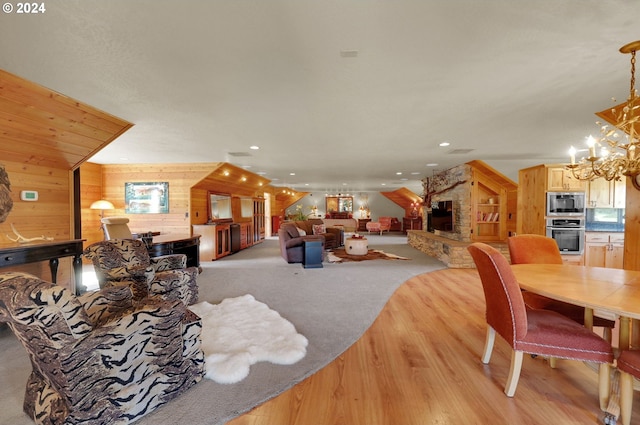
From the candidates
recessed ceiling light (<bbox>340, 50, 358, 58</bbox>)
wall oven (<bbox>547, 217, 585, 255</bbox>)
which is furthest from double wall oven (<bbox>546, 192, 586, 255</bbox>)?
recessed ceiling light (<bbox>340, 50, 358, 58</bbox>)

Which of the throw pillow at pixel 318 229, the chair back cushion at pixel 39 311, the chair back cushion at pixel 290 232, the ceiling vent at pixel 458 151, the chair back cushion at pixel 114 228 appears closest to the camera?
the chair back cushion at pixel 39 311

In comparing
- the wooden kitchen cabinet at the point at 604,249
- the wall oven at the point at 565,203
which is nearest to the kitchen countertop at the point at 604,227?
the wooden kitchen cabinet at the point at 604,249

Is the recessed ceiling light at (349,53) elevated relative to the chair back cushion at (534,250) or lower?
elevated

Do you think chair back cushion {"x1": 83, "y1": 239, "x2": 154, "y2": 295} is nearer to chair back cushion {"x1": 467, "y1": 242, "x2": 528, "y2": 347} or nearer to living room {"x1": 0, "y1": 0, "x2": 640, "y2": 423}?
living room {"x1": 0, "y1": 0, "x2": 640, "y2": 423}

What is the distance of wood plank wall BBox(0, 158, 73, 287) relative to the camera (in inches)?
136

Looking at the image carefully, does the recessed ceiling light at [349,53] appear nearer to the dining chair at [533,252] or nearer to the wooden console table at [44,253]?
the dining chair at [533,252]

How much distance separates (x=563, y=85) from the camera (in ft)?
7.70

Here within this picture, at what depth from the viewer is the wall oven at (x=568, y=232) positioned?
4.79m

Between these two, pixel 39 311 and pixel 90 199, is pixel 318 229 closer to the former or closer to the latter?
pixel 90 199

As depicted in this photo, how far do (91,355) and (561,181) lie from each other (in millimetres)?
6968

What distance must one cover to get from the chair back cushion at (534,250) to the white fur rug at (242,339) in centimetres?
255

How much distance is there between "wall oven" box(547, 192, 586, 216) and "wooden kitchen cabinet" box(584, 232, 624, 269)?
0.61m

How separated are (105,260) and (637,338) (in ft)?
15.7

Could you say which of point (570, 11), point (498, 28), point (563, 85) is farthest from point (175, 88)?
point (563, 85)
